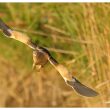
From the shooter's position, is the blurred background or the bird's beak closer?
the bird's beak

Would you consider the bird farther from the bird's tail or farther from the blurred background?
the blurred background

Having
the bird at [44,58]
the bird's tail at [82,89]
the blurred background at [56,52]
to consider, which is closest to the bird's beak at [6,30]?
the bird at [44,58]

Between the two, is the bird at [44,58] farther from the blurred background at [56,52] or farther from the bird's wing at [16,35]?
the blurred background at [56,52]

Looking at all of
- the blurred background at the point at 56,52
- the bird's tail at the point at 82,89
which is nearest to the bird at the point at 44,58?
the bird's tail at the point at 82,89

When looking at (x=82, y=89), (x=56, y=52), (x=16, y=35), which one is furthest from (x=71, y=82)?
(x=56, y=52)

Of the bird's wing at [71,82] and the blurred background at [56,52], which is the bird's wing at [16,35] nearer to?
the bird's wing at [71,82]

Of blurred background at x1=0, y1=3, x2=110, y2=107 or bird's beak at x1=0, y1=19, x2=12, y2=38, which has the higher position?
bird's beak at x1=0, y1=19, x2=12, y2=38

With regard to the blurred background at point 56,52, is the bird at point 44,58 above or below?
above

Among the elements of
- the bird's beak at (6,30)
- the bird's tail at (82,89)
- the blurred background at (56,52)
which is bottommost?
the blurred background at (56,52)

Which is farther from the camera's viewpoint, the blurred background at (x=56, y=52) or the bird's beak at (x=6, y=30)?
the blurred background at (x=56, y=52)

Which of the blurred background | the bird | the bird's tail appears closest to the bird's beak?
the bird
